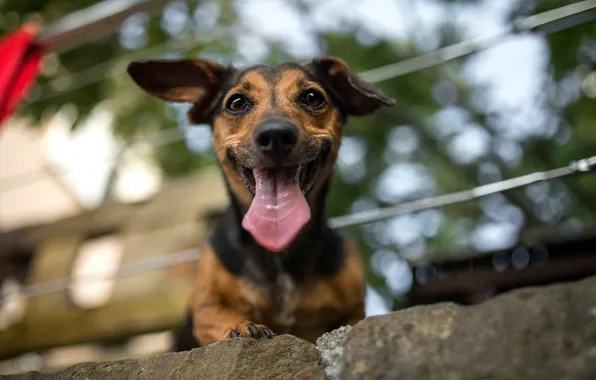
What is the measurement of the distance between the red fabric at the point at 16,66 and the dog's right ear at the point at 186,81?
1404 millimetres

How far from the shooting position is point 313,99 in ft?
6.93

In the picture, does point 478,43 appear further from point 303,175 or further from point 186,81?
point 186,81

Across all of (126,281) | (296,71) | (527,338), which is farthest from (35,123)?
(527,338)

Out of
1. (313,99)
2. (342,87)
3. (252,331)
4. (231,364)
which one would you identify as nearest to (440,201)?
(342,87)

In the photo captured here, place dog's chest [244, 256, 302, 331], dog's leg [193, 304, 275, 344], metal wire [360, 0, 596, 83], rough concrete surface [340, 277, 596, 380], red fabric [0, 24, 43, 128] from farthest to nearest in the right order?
1. red fabric [0, 24, 43, 128]
2. metal wire [360, 0, 596, 83]
3. dog's chest [244, 256, 302, 331]
4. dog's leg [193, 304, 275, 344]
5. rough concrete surface [340, 277, 596, 380]

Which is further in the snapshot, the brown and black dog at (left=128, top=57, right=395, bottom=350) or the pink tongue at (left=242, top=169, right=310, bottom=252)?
the brown and black dog at (left=128, top=57, right=395, bottom=350)

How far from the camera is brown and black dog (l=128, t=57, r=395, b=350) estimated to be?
73.2 inches

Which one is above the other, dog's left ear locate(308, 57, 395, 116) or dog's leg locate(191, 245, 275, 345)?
dog's left ear locate(308, 57, 395, 116)

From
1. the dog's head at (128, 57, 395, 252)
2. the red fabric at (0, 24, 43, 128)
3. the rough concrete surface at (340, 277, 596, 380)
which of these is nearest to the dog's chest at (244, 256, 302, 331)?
the dog's head at (128, 57, 395, 252)

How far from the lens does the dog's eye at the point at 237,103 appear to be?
209 cm

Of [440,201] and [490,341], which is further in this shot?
[440,201]

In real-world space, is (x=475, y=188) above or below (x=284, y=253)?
below

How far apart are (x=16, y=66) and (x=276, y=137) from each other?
7.09 feet

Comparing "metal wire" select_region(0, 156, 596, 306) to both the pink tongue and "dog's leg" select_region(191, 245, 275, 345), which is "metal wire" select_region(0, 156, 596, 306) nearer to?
"dog's leg" select_region(191, 245, 275, 345)
